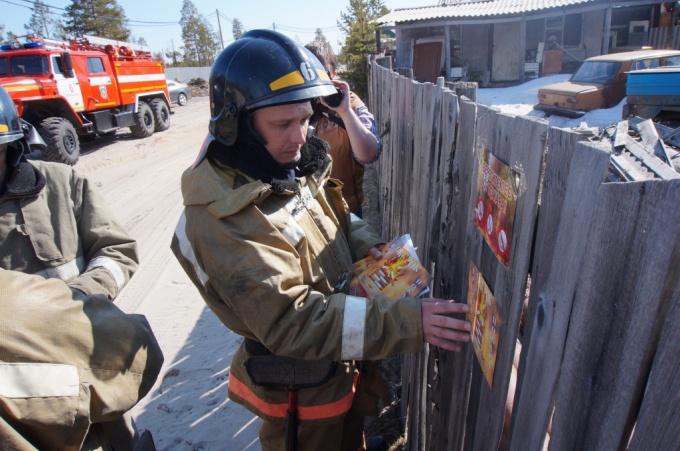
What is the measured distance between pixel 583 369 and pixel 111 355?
1.32 meters

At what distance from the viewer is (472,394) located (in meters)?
1.81

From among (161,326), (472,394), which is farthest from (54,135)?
(472,394)

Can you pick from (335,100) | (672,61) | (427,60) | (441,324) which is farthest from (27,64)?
(427,60)

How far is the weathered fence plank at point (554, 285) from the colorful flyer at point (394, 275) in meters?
0.52

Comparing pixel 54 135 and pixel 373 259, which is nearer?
pixel 373 259

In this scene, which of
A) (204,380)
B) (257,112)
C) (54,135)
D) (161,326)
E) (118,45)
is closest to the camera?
(257,112)

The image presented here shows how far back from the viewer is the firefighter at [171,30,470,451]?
1530mm

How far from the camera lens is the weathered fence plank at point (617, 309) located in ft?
2.48

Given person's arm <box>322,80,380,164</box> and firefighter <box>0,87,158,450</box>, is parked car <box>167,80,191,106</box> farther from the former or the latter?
firefighter <box>0,87,158,450</box>

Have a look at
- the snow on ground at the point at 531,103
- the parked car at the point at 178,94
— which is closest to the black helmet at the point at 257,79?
the snow on ground at the point at 531,103

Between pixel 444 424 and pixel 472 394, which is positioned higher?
pixel 472 394

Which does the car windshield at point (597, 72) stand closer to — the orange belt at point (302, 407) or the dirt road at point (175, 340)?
the dirt road at point (175, 340)

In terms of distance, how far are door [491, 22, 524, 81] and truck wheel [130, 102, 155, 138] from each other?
16844mm

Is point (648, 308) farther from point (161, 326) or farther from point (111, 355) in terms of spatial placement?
point (161, 326)
